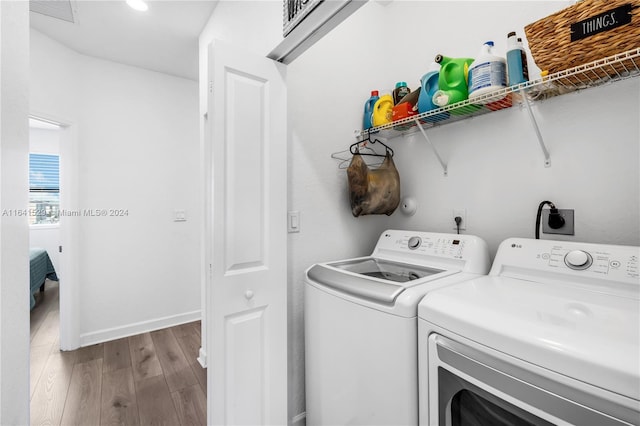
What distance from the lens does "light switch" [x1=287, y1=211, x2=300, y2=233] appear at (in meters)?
1.52

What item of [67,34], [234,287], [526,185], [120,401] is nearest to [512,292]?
[526,185]

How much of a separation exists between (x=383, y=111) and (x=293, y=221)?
842 millimetres

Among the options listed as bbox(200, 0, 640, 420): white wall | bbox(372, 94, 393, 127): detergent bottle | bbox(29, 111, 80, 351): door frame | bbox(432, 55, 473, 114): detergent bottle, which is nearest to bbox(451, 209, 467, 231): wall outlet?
bbox(200, 0, 640, 420): white wall

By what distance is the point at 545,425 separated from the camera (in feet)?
2.16

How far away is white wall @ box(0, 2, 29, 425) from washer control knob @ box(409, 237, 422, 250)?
1475mm

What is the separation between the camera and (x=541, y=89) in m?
1.14


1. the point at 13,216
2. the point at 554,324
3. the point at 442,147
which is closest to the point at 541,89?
the point at 442,147

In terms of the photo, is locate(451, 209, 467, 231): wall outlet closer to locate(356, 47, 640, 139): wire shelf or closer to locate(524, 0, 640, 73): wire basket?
locate(356, 47, 640, 139): wire shelf

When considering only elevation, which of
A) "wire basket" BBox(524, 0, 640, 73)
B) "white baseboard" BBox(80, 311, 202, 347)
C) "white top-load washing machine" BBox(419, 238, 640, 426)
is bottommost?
"white baseboard" BBox(80, 311, 202, 347)

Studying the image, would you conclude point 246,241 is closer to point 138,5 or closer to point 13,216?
point 13,216

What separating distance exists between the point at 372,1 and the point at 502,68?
1.18 meters

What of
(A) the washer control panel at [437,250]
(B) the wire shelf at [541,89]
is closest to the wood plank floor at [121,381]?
(A) the washer control panel at [437,250]

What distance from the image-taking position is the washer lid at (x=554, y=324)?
0.58 m

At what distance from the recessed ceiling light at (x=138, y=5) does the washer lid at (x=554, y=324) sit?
2.63 meters
